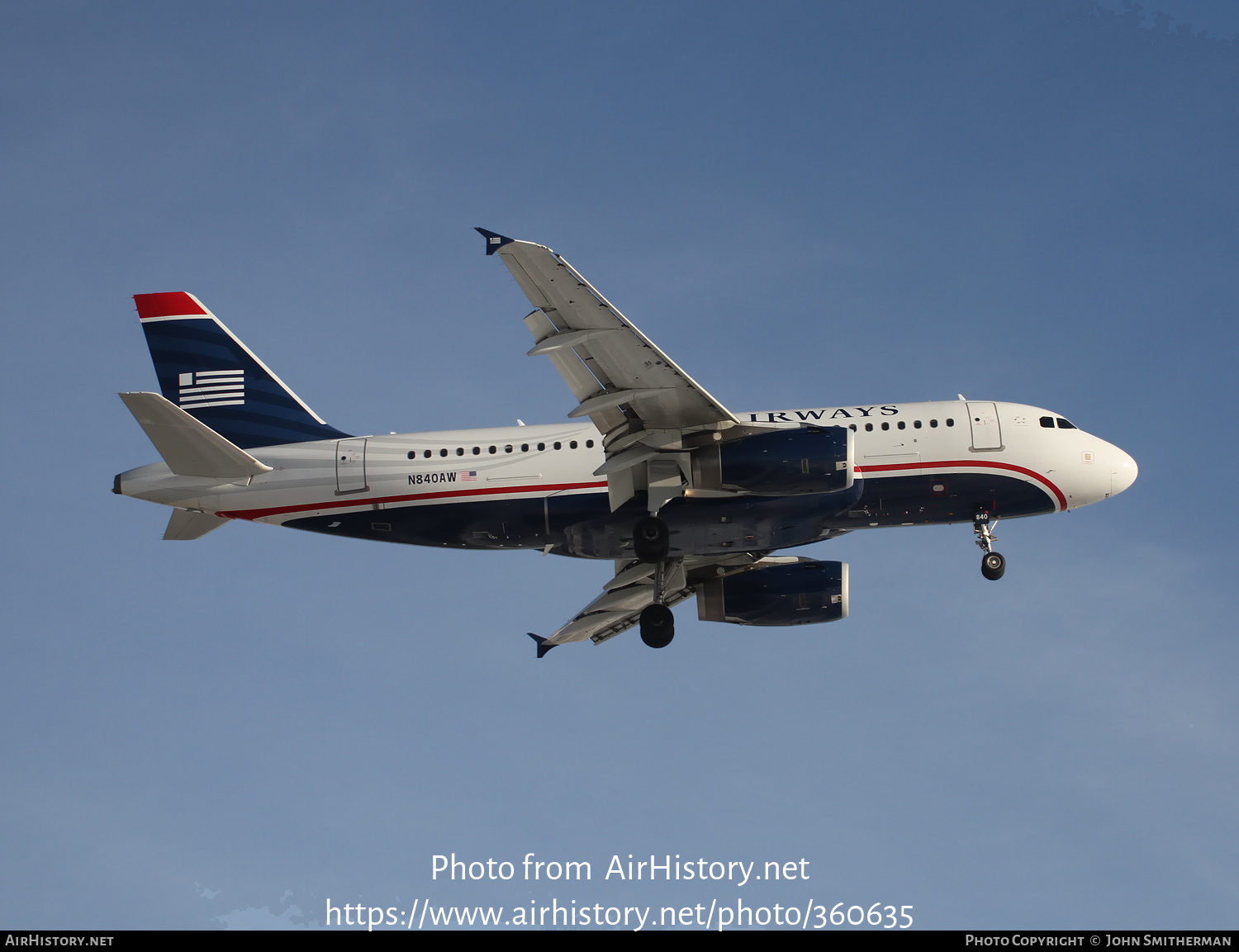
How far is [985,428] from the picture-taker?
33375mm

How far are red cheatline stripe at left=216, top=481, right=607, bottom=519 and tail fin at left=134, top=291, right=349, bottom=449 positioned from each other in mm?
2455

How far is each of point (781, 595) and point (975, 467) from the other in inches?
290

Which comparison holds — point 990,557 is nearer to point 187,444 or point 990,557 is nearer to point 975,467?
point 975,467

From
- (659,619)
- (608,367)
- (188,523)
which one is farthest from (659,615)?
(188,523)

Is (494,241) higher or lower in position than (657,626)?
higher

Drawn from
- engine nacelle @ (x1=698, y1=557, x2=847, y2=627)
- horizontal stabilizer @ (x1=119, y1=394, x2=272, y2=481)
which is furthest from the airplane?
engine nacelle @ (x1=698, y1=557, x2=847, y2=627)

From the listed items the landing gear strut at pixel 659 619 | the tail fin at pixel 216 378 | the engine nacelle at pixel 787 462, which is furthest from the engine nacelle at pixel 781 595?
the tail fin at pixel 216 378

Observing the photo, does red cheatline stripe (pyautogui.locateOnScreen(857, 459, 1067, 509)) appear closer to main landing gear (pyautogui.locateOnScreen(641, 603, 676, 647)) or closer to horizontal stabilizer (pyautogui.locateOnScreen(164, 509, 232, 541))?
main landing gear (pyautogui.locateOnScreen(641, 603, 676, 647))

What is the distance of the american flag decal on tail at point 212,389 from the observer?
35719 mm

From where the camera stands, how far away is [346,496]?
33094 millimetres

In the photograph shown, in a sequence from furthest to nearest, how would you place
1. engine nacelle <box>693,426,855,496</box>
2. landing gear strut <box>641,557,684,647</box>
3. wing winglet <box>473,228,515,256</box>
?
landing gear strut <box>641,557,684,647</box>, engine nacelle <box>693,426,855,496</box>, wing winglet <box>473,228,515,256</box>

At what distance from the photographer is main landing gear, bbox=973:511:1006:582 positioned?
3422 cm
